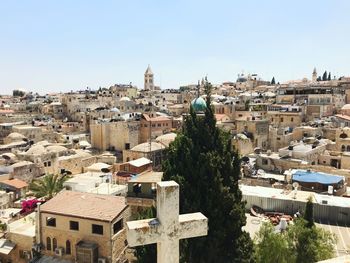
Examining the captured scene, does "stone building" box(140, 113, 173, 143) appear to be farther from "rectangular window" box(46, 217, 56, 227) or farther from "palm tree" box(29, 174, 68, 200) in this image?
"rectangular window" box(46, 217, 56, 227)

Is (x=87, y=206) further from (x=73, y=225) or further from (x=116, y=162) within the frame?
(x=116, y=162)

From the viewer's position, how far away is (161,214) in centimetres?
629

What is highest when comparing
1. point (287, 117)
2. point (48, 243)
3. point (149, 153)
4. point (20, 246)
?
point (287, 117)

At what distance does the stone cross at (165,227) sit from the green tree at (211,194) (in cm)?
602

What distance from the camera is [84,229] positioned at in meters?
18.8

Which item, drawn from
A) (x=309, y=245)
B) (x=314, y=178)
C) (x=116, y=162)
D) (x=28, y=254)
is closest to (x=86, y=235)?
(x=28, y=254)

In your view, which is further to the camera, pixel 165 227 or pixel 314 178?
pixel 314 178

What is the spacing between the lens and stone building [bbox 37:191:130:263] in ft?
60.6

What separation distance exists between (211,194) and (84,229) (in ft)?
27.9

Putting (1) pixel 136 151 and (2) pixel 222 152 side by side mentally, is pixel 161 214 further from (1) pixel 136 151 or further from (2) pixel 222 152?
(1) pixel 136 151

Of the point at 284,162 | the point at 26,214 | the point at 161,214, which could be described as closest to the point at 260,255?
the point at 161,214

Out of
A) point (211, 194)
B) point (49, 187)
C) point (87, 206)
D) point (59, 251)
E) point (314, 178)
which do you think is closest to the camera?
point (211, 194)

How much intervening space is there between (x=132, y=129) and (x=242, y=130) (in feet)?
45.2

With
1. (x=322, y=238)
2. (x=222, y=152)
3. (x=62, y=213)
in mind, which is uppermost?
(x=222, y=152)
